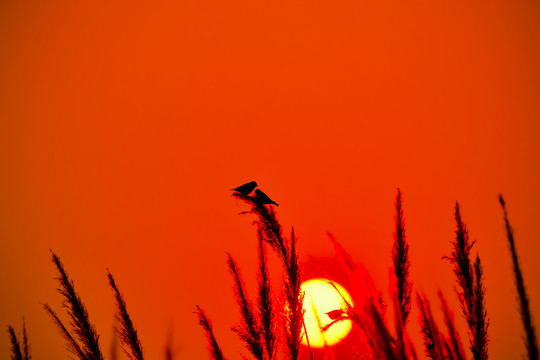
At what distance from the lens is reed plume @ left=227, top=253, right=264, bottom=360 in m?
1.58

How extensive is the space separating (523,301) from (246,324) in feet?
3.82

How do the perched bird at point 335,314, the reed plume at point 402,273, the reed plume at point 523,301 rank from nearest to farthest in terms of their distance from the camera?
the reed plume at point 523,301, the perched bird at point 335,314, the reed plume at point 402,273

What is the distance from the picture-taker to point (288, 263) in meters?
1.42

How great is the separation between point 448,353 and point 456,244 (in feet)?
1.46

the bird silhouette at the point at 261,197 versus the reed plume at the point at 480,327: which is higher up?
the bird silhouette at the point at 261,197

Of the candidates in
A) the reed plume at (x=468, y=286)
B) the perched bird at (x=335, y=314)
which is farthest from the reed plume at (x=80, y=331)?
the reed plume at (x=468, y=286)

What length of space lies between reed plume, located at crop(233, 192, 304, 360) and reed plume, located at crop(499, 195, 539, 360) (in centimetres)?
80

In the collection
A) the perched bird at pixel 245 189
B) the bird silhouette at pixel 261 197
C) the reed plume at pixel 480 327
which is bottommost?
the reed plume at pixel 480 327

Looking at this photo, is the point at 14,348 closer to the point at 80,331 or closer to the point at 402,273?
the point at 80,331

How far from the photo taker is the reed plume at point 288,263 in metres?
1.32

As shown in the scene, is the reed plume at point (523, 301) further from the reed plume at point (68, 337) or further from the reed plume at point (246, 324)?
the reed plume at point (68, 337)

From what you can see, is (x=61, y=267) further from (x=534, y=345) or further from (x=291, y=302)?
(x=534, y=345)

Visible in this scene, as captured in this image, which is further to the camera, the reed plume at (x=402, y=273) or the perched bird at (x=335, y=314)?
the reed plume at (x=402, y=273)

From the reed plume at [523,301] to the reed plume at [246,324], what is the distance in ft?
3.57
